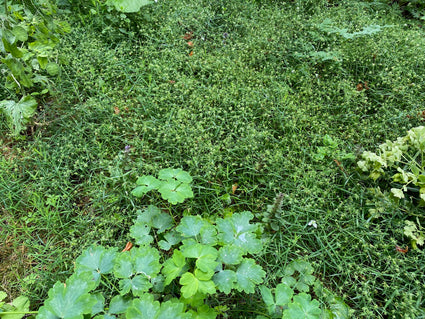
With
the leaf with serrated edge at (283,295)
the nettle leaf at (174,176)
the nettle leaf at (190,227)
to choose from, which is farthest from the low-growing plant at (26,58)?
the leaf with serrated edge at (283,295)

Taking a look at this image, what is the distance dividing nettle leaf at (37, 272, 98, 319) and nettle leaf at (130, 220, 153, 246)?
1.61 feet

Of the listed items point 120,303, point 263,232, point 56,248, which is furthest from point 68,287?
point 263,232

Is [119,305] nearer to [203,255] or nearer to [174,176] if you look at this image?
[203,255]

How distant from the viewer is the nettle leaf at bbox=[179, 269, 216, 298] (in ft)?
4.86

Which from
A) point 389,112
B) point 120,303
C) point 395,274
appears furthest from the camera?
point 389,112

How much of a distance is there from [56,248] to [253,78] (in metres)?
2.26

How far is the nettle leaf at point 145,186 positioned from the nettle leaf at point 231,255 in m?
0.66

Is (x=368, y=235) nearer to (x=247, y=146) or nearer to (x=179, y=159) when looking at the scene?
(x=247, y=146)

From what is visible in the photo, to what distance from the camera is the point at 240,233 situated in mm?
1796

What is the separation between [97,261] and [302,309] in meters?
1.09

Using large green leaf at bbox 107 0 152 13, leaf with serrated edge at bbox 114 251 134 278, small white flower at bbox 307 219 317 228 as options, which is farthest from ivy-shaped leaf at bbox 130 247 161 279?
large green leaf at bbox 107 0 152 13

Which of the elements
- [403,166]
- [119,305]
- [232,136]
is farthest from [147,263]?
[403,166]

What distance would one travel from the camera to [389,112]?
2773 millimetres

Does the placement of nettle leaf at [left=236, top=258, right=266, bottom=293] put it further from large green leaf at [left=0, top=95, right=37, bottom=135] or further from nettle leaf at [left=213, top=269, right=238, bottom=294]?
large green leaf at [left=0, top=95, right=37, bottom=135]
